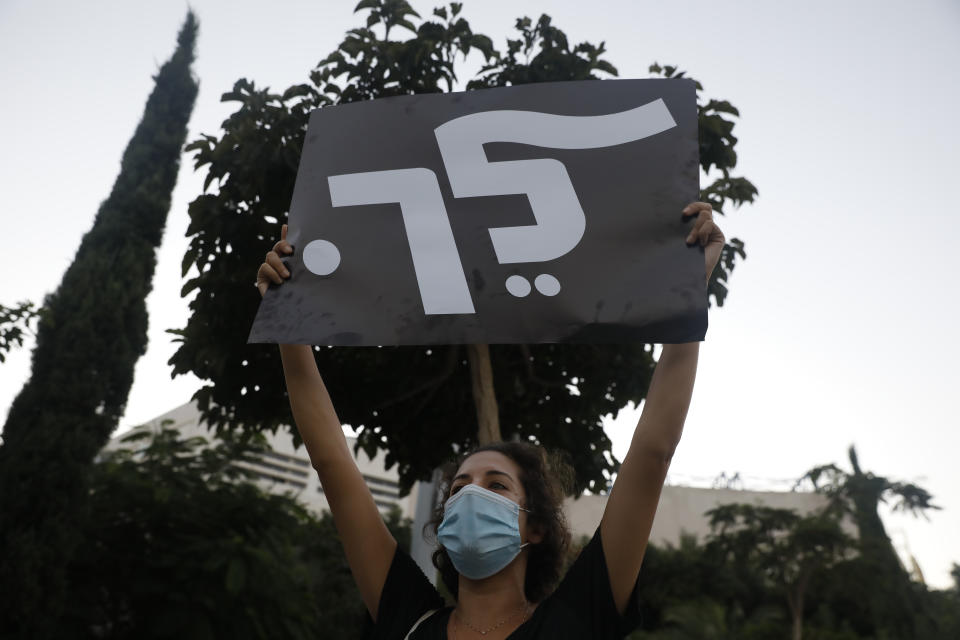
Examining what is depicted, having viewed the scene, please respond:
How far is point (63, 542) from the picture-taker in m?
8.67

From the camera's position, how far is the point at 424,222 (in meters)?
2.13

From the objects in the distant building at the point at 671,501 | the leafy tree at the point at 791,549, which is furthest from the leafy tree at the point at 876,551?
the distant building at the point at 671,501

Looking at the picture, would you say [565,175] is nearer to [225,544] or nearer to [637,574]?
[637,574]

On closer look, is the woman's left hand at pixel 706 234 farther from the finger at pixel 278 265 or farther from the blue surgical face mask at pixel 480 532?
the finger at pixel 278 265

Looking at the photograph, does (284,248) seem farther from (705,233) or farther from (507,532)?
(705,233)

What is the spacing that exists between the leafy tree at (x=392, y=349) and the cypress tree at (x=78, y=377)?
3.11 meters

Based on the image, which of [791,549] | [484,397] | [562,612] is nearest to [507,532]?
[562,612]

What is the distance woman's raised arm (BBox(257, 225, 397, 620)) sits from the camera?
6.38 ft

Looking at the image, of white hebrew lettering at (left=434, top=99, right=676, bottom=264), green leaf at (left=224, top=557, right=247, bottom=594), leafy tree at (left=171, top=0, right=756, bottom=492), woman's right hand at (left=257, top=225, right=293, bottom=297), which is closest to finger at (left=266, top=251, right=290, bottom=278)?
woman's right hand at (left=257, top=225, right=293, bottom=297)

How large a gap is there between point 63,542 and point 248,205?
236 inches

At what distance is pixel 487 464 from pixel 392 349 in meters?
3.70

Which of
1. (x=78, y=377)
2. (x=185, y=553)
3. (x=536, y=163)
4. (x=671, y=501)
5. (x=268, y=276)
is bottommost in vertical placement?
(x=185, y=553)

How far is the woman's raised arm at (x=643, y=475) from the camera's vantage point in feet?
5.72

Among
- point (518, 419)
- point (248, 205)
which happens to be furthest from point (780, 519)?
point (248, 205)
